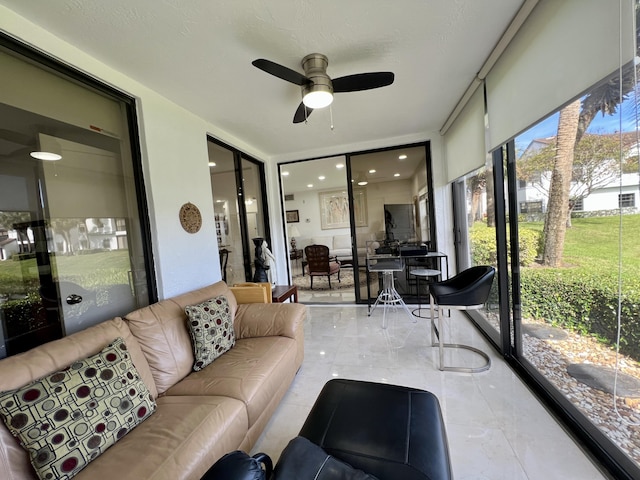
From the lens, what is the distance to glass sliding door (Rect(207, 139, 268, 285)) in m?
3.27

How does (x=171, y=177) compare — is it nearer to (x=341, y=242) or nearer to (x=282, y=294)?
(x=282, y=294)

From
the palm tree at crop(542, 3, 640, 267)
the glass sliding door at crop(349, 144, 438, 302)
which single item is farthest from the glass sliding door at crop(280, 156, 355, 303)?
the palm tree at crop(542, 3, 640, 267)

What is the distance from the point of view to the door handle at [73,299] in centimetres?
169

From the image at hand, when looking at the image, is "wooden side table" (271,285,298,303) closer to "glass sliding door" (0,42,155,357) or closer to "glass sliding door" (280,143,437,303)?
"glass sliding door" (280,143,437,303)

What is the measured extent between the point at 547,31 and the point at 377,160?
279 centimetres

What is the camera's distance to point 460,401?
6.15 ft

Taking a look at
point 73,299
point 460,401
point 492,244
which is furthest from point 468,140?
point 73,299

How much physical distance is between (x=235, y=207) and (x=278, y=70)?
7.43 ft

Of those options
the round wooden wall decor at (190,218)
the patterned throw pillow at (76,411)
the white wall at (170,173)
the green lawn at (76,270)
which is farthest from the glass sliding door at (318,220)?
the patterned throw pillow at (76,411)

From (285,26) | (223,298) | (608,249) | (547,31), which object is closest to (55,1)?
(285,26)

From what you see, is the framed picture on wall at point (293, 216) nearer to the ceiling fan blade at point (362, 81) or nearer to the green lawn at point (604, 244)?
the ceiling fan blade at point (362, 81)

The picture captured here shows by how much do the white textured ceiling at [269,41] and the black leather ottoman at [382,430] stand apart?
7.03 feet

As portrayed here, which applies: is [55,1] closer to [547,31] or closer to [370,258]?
[547,31]

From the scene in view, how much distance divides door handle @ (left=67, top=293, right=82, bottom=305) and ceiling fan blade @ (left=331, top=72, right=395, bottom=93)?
227cm
